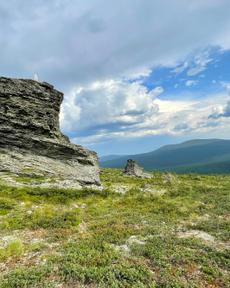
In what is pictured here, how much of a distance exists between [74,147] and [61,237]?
75.0 feet

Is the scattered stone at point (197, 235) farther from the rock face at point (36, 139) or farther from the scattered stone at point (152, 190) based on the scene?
the rock face at point (36, 139)

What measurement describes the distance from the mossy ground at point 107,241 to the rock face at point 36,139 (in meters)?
6.60

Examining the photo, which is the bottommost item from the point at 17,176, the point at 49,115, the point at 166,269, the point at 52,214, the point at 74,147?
the point at 166,269

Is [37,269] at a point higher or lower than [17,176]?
lower

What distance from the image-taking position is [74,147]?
40.8 meters

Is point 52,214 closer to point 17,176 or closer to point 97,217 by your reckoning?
point 97,217

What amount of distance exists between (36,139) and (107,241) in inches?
930

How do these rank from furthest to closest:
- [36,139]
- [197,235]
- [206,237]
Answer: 1. [36,139]
2. [197,235]
3. [206,237]

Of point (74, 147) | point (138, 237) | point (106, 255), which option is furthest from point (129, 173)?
point (106, 255)

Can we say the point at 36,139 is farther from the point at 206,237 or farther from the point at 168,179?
the point at 206,237

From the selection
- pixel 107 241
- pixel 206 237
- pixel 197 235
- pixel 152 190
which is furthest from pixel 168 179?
pixel 107 241

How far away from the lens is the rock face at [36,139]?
36688mm

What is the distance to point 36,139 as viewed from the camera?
38344 mm

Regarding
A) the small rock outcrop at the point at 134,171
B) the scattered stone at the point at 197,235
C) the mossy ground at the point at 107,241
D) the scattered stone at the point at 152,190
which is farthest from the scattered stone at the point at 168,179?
the scattered stone at the point at 197,235
